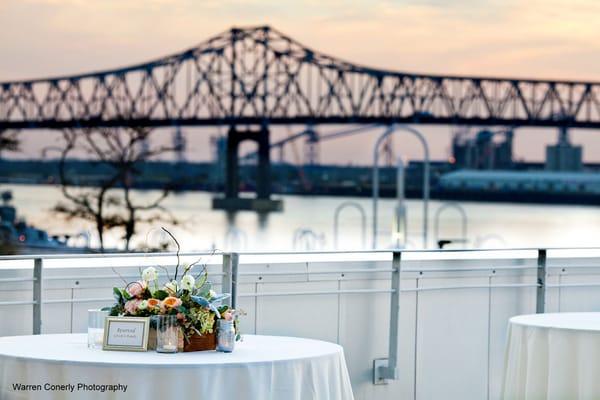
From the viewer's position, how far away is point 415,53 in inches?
2446

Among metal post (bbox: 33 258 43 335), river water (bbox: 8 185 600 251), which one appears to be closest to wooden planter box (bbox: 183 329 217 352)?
metal post (bbox: 33 258 43 335)

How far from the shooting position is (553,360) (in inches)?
216

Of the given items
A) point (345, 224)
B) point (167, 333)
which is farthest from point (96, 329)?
point (345, 224)

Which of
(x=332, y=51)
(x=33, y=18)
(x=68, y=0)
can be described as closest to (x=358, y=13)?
(x=332, y=51)

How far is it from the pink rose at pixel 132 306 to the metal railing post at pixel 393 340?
1902mm

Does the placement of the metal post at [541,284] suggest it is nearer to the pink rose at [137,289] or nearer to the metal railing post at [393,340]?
the metal railing post at [393,340]

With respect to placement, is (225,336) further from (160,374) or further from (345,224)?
(345,224)

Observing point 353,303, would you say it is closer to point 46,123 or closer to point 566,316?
point 566,316

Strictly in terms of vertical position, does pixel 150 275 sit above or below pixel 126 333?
above

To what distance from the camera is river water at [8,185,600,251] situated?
4700 cm

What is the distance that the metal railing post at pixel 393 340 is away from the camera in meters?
5.90

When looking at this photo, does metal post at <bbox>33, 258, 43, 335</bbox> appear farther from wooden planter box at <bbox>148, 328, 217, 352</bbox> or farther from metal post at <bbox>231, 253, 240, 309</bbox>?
wooden planter box at <bbox>148, 328, 217, 352</bbox>

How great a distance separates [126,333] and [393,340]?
6.72ft

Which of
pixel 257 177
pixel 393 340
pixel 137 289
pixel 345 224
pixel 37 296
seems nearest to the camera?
pixel 137 289
